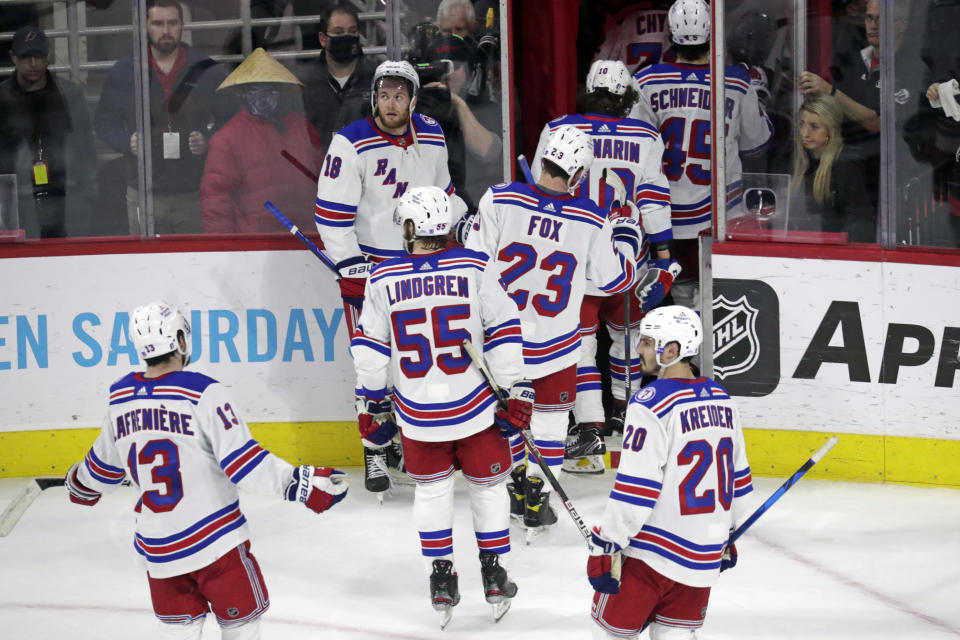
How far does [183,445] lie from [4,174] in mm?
2968

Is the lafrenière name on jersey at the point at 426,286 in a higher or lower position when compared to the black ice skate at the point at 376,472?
higher

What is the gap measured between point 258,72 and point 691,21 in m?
1.85

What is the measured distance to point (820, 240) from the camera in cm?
573

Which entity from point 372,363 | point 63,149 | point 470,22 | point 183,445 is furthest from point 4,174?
point 183,445

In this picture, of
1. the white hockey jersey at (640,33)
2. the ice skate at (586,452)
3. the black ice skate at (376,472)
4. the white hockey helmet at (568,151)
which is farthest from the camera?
the white hockey jersey at (640,33)

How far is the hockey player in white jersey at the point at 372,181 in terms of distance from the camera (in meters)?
5.60

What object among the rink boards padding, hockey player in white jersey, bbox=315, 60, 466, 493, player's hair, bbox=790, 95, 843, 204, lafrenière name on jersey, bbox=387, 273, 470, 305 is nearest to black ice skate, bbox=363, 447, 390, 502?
hockey player in white jersey, bbox=315, 60, 466, 493

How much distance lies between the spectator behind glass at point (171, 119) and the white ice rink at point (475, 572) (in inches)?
48.7

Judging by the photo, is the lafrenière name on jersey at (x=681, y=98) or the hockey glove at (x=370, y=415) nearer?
the hockey glove at (x=370, y=415)

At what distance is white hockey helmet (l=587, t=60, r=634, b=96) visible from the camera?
578 cm

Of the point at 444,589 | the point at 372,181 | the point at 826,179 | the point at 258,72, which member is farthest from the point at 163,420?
the point at 826,179

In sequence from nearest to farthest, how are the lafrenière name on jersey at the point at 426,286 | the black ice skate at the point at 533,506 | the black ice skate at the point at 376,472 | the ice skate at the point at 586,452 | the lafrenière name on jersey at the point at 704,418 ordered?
the lafrenière name on jersey at the point at 704,418, the lafrenière name on jersey at the point at 426,286, the black ice skate at the point at 533,506, the black ice skate at the point at 376,472, the ice skate at the point at 586,452

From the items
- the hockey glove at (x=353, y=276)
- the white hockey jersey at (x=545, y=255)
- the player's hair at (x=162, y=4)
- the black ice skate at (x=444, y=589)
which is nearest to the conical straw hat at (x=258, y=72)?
the player's hair at (x=162, y=4)

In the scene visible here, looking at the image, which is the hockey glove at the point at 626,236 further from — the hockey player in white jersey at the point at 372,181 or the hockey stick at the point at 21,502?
the hockey stick at the point at 21,502
